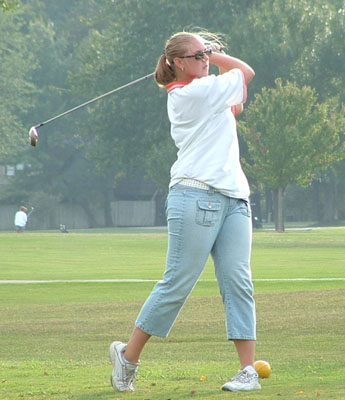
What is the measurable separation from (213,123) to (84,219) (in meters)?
77.5

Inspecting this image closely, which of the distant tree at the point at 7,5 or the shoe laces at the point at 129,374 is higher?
the distant tree at the point at 7,5

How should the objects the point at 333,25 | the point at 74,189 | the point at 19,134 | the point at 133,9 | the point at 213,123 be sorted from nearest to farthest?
1. the point at 213,123
2. the point at 333,25
3. the point at 133,9
4. the point at 19,134
5. the point at 74,189

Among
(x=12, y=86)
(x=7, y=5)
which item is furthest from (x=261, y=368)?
(x=12, y=86)

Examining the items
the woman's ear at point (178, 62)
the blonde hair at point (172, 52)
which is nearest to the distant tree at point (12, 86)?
the blonde hair at point (172, 52)

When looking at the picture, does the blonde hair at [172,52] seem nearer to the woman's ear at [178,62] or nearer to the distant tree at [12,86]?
the woman's ear at [178,62]

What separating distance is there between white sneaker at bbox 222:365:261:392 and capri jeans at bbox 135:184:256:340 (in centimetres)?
21

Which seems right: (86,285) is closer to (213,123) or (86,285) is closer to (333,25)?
(213,123)

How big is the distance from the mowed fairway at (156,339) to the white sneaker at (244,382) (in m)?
0.11

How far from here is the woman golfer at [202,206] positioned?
228 inches

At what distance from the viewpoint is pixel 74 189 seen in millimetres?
80438

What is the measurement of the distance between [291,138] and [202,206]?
44144mm

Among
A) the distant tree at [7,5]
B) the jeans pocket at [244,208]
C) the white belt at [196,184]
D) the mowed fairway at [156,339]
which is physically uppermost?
the distant tree at [7,5]

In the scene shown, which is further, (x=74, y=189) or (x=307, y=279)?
(x=74, y=189)

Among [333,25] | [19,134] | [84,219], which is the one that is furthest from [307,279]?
[84,219]
